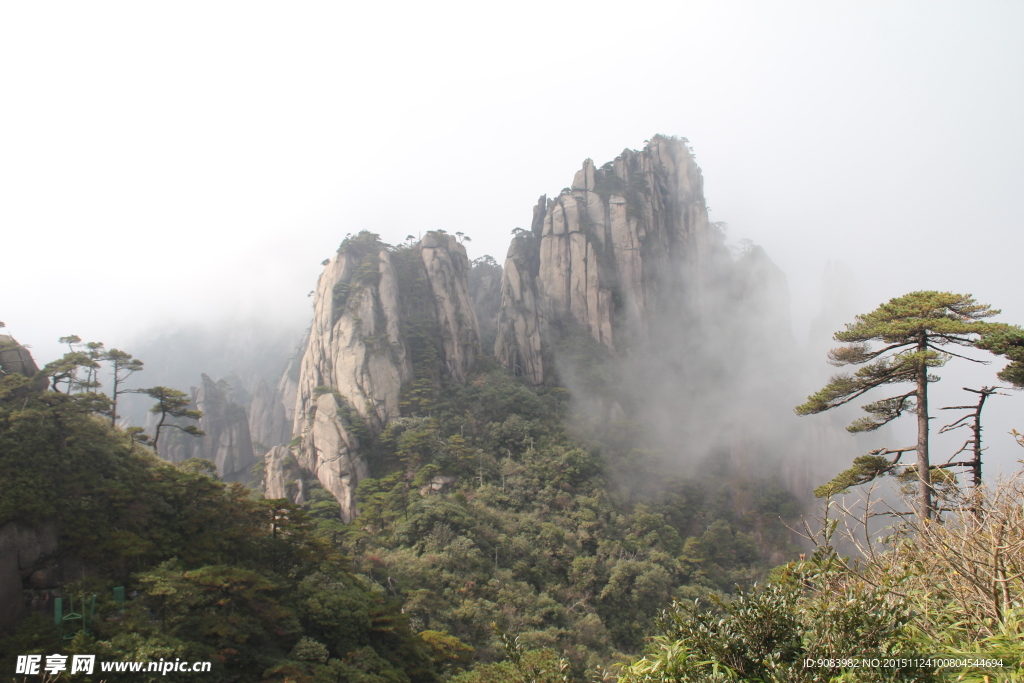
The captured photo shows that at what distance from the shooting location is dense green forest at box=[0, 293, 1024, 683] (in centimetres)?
521

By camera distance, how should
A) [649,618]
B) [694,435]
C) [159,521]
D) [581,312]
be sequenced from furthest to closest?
[581,312], [694,435], [649,618], [159,521]

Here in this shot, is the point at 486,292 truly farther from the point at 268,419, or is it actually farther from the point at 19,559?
the point at 19,559

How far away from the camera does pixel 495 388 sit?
1626 inches

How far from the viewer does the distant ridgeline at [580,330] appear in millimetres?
36438

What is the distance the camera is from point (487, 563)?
24.0 metres

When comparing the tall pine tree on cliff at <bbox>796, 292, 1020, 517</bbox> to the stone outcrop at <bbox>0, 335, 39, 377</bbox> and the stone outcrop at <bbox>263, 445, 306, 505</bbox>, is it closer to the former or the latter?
the stone outcrop at <bbox>0, 335, 39, 377</bbox>

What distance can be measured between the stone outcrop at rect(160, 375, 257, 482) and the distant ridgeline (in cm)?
429

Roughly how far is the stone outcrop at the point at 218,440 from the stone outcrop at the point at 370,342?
1283 centimetres

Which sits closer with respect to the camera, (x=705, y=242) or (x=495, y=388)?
(x=495, y=388)

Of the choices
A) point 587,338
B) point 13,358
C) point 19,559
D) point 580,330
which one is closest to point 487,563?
point 19,559

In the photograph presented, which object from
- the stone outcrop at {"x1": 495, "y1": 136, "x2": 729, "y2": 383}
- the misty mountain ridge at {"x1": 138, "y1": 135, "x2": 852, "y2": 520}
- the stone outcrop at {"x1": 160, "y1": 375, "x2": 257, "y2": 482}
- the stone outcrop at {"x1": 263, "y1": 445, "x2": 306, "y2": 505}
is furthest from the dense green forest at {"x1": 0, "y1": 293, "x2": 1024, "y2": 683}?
the stone outcrop at {"x1": 160, "y1": 375, "x2": 257, "y2": 482}

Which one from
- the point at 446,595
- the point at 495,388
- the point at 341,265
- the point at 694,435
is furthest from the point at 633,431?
the point at 341,265

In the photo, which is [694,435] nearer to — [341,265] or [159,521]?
[341,265]

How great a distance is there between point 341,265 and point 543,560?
28594mm
